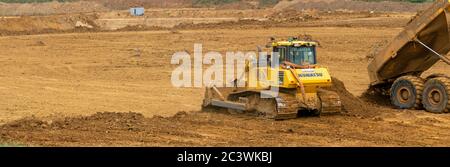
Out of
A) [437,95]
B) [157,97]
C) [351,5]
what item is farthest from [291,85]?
[351,5]

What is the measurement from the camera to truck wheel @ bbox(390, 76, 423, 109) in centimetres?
1648

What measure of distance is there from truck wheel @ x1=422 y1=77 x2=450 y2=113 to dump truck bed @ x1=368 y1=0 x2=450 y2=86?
2.13 ft

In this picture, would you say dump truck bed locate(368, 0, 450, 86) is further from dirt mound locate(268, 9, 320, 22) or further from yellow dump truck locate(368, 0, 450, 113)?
dirt mound locate(268, 9, 320, 22)

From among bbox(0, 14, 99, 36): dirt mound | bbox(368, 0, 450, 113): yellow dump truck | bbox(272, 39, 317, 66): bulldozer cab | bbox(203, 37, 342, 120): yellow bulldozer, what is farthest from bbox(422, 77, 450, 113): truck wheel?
bbox(0, 14, 99, 36): dirt mound

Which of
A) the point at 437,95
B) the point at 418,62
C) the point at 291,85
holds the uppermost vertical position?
the point at 418,62

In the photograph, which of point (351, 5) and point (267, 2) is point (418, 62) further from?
point (267, 2)

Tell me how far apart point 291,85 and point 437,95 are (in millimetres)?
3444

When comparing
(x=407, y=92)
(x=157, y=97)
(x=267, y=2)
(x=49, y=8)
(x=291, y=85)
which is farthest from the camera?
(x=49, y=8)

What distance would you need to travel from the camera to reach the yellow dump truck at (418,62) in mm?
15617

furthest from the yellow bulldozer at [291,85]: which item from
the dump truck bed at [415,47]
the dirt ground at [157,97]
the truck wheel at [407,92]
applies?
the truck wheel at [407,92]

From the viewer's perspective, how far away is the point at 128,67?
26.8 metres

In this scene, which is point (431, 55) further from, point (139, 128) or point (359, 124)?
point (139, 128)

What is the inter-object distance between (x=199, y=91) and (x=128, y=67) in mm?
6226

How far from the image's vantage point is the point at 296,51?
15086 millimetres
